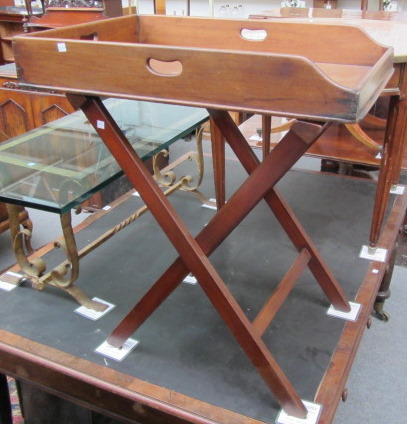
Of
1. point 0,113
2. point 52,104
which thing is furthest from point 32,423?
point 0,113

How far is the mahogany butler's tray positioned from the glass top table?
0.29m

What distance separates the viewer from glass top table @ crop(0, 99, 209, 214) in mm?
1013

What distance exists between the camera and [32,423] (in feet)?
4.03

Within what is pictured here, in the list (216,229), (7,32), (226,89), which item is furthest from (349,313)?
(7,32)

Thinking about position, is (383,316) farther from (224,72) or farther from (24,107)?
(24,107)

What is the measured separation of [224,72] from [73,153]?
0.75 metres

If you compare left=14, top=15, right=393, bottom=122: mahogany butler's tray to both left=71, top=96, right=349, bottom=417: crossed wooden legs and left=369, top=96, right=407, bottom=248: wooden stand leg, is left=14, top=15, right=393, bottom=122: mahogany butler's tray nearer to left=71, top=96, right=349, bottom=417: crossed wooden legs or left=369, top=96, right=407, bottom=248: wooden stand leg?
left=71, top=96, right=349, bottom=417: crossed wooden legs

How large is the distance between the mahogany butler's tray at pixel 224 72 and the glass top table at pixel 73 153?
29 centimetres

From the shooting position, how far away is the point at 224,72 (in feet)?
2.08

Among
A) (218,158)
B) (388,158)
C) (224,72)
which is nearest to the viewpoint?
(224,72)

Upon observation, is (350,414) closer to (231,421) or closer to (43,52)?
(231,421)

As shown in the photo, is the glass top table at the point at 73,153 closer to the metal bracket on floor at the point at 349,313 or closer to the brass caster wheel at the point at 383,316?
the metal bracket on floor at the point at 349,313

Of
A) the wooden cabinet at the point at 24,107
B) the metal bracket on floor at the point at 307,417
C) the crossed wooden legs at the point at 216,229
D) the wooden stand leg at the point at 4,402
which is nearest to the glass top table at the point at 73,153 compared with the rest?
the crossed wooden legs at the point at 216,229

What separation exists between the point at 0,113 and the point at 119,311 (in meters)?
1.71
